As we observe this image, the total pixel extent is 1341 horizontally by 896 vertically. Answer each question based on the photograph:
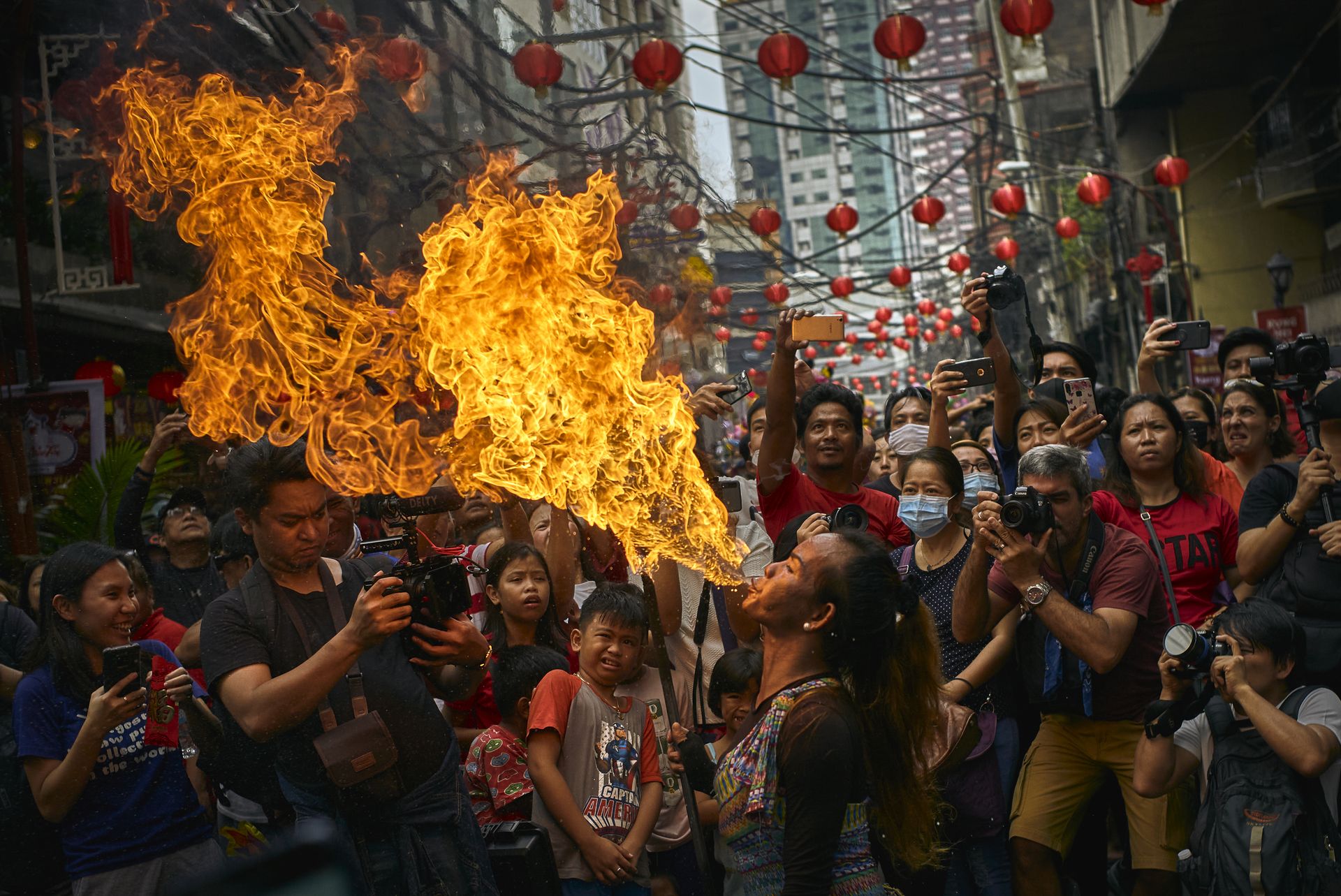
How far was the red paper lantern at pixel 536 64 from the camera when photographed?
10008 millimetres

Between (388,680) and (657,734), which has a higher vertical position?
(388,680)

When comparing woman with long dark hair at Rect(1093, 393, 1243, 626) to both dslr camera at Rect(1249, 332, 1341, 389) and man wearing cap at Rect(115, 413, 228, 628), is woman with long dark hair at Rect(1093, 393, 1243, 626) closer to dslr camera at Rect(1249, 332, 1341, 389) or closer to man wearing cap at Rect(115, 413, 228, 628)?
dslr camera at Rect(1249, 332, 1341, 389)

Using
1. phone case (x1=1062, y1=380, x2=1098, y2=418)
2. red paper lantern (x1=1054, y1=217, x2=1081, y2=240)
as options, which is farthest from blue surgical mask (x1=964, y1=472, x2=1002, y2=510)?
red paper lantern (x1=1054, y1=217, x2=1081, y2=240)

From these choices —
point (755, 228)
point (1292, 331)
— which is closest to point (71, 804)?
point (755, 228)

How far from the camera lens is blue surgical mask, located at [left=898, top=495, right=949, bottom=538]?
4867 millimetres

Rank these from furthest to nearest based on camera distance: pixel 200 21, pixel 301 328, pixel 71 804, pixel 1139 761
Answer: pixel 200 21 < pixel 301 328 < pixel 1139 761 < pixel 71 804

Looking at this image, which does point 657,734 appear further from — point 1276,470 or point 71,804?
point 1276,470

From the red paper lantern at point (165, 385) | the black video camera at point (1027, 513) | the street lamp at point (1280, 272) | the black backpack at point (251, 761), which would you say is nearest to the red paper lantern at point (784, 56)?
the red paper lantern at point (165, 385)

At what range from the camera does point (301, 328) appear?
5445 mm

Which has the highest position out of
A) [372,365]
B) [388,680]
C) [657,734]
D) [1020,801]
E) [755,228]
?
[755,228]

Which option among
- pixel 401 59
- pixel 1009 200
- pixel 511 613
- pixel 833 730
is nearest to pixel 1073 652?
pixel 833 730

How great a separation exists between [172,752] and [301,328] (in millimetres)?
2026

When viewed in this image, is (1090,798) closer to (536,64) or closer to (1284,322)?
(536,64)

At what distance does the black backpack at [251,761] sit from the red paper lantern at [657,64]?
794cm
